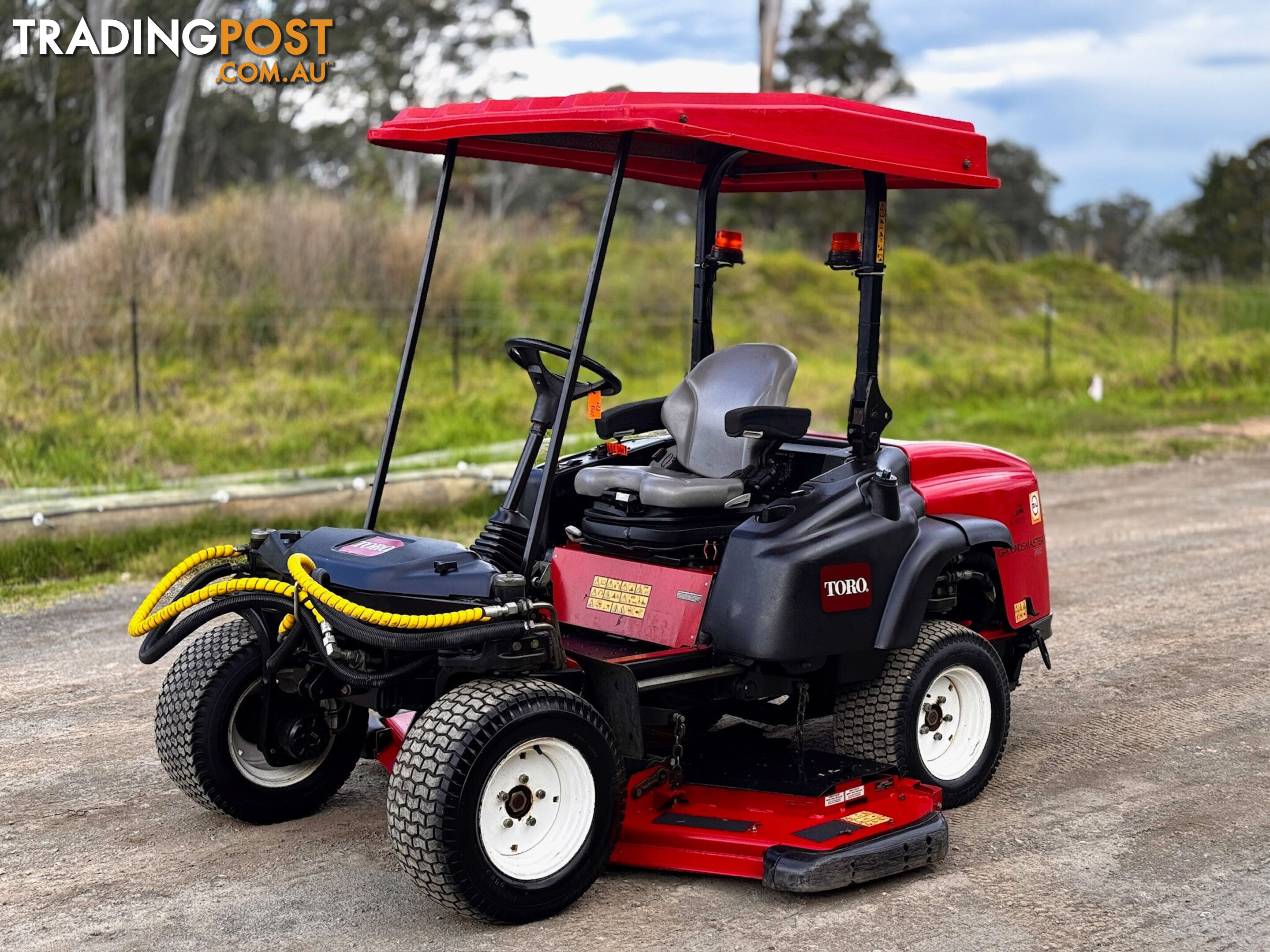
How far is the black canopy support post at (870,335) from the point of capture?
16.0ft

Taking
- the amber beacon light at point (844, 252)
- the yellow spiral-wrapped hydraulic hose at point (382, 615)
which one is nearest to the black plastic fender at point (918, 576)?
the amber beacon light at point (844, 252)

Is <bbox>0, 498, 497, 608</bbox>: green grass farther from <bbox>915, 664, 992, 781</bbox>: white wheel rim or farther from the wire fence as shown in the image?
<bbox>915, 664, 992, 781</bbox>: white wheel rim

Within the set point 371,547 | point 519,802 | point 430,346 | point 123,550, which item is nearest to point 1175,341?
point 430,346

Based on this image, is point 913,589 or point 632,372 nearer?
point 913,589

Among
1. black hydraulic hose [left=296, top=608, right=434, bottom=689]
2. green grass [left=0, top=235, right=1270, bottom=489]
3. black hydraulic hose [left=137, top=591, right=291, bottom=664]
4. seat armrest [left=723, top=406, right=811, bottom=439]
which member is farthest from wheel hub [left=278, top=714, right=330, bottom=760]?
green grass [left=0, top=235, right=1270, bottom=489]

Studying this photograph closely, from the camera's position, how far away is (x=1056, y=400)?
1658 cm

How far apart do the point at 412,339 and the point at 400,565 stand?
977 mm

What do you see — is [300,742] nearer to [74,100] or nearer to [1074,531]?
[1074,531]

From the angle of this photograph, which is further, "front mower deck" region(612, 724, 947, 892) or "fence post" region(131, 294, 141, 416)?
"fence post" region(131, 294, 141, 416)

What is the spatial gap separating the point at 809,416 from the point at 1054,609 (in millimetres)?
3308

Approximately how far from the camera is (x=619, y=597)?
476 cm

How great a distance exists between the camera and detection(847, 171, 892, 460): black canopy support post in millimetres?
4867

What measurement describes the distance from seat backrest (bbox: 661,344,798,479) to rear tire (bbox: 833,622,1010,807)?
0.89m

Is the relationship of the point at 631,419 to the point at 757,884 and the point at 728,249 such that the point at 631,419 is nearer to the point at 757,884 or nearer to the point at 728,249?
the point at 728,249
